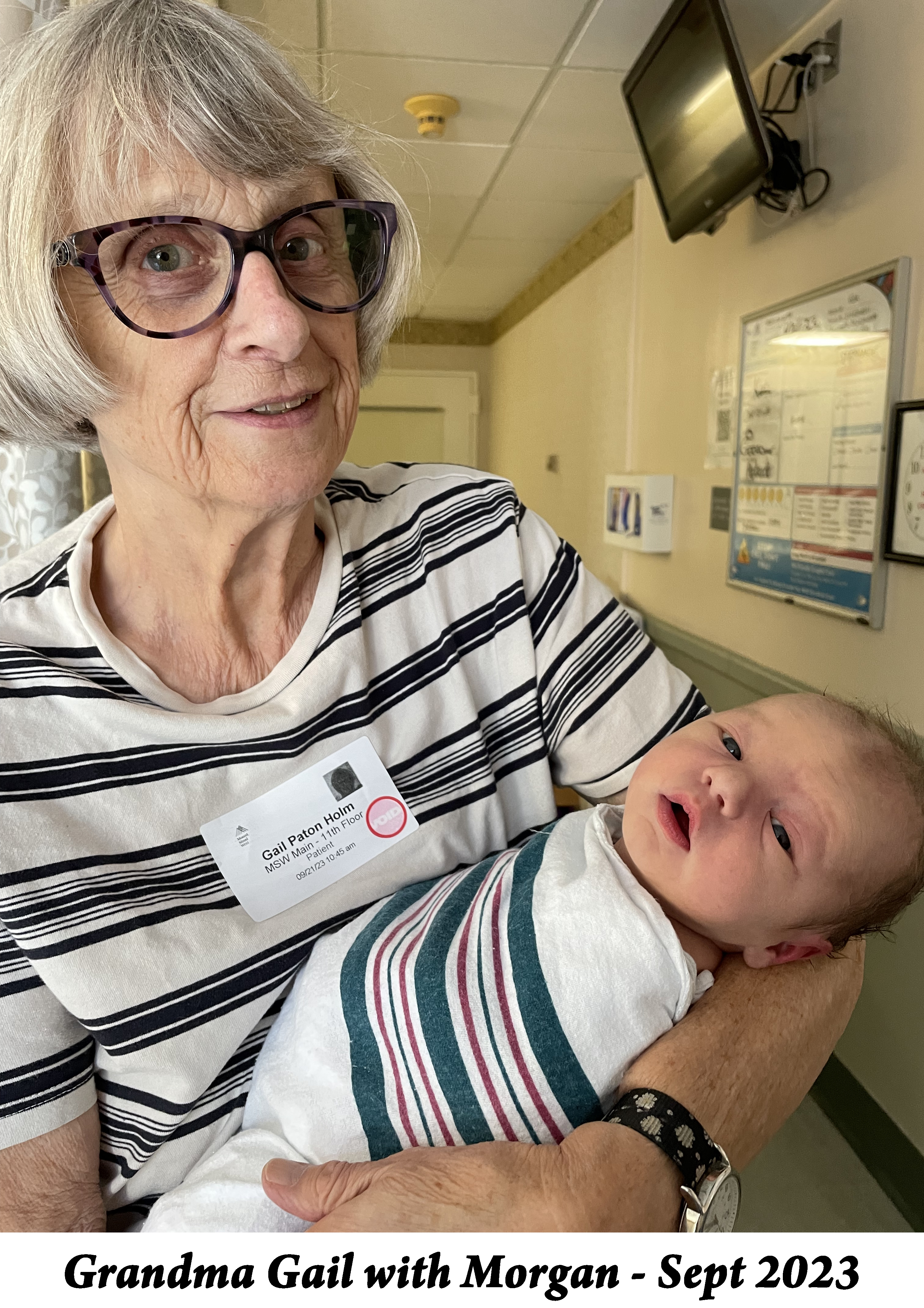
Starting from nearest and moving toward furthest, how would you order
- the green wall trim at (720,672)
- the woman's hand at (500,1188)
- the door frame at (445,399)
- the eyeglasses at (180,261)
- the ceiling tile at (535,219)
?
the woman's hand at (500,1188) < the eyeglasses at (180,261) < the green wall trim at (720,672) < the ceiling tile at (535,219) < the door frame at (445,399)

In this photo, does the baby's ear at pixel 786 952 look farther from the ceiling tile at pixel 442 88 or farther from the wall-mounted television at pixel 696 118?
the ceiling tile at pixel 442 88

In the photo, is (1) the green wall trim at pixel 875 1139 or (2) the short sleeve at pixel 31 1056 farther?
(1) the green wall trim at pixel 875 1139

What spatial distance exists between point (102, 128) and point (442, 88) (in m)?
2.77

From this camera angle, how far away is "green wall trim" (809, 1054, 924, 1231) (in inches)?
82.5

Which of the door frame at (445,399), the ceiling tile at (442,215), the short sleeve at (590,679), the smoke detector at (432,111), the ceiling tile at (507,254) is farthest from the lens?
the door frame at (445,399)

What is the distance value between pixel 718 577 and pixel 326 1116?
2.72 m

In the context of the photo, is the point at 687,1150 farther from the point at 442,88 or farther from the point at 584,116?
the point at 584,116

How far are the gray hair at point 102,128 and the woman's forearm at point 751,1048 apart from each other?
88cm

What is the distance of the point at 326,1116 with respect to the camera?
0.85m

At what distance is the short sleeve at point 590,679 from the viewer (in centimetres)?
112

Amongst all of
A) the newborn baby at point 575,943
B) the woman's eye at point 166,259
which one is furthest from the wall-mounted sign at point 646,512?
the woman's eye at point 166,259

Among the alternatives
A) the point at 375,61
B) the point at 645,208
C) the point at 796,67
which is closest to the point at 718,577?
the point at 796,67

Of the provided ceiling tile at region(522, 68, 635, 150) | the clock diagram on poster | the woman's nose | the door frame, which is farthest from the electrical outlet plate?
the door frame
